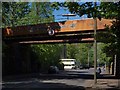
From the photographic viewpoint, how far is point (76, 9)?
55.3ft

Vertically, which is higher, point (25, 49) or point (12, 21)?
point (12, 21)

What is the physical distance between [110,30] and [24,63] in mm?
45828

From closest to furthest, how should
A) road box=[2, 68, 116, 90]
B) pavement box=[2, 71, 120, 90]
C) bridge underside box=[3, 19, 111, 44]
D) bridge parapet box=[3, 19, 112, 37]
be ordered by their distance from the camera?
pavement box=[2, 71, 120, 90]
road box=[2, 68, 116, 90]
bridge parapet box=[3, 19, 112, 37]
bridge underside box=[3, 19, 111, 44]

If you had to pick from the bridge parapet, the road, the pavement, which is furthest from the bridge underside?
the pavement

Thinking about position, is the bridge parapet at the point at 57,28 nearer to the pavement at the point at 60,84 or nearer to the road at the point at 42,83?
the road at the point at 42,83

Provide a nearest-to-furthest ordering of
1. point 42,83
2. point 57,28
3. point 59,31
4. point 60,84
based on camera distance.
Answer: point 60,84, point 42,83, point 57,28, point 59,31

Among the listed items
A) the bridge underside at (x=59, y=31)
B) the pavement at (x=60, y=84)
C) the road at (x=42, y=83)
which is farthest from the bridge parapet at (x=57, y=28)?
the pavement at (x=60, y=84)

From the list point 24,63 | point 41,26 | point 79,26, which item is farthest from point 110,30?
point 24,63

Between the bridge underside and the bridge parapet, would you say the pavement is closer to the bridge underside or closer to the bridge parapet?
the bridge parapet

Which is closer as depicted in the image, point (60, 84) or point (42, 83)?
point (60, 84)

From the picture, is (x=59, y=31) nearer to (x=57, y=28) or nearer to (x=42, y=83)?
(x=57, y=28)

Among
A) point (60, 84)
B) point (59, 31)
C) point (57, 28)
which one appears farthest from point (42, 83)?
point (59, 31)

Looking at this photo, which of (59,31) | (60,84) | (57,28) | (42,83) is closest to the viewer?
(60,84)

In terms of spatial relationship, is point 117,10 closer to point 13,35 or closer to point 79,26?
point 79,26
